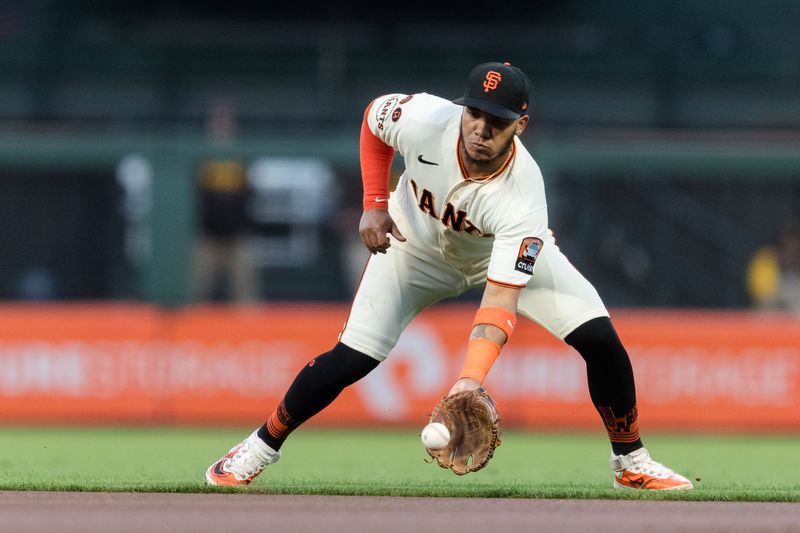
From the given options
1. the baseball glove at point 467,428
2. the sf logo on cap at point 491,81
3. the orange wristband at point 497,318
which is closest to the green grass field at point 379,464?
the baseball glove at point 467,428

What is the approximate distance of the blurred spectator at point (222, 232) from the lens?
11875 millimetres

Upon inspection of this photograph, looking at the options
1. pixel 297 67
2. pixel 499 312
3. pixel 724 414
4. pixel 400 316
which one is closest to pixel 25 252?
pixel 297 67

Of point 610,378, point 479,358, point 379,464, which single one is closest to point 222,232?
point 379,464

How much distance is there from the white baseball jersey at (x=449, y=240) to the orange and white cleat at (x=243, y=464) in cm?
62

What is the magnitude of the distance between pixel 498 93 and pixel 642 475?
1.93 metres

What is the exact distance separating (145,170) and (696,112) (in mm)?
6486

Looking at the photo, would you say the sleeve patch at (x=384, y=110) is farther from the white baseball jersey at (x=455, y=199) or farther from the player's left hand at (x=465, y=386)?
the player's left hand at (x=465, y=386)

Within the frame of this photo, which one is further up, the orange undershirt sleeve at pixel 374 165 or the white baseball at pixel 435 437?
the orange undershirt sleeve at pixel 374 165

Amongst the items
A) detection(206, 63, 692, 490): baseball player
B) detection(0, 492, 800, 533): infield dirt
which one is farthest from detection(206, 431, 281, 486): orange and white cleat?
detection(0, 492, 800, 533): infield dirt

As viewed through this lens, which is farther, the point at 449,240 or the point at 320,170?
the point at 320,170

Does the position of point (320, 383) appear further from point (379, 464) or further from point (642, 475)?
point (379, 464)

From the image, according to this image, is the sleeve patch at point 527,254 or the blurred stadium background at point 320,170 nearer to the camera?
the sleeve patch at point 527,254

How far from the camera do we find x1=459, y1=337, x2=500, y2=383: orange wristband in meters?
5.03

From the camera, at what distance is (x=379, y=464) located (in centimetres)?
775
